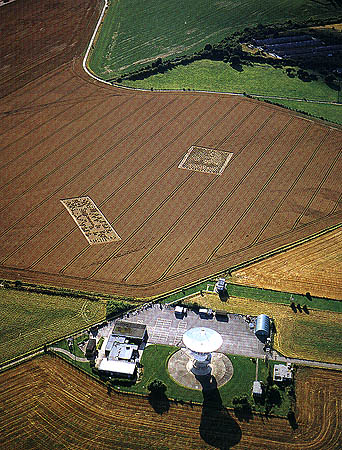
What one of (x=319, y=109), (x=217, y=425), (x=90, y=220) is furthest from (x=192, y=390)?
(x=319, y=109)

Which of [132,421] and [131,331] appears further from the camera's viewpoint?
[131,331]

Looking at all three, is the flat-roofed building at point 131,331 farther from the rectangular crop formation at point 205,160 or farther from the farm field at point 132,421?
the rectangular crop formation at point 205,160

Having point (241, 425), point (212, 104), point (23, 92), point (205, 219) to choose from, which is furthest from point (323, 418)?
point (23, 92)

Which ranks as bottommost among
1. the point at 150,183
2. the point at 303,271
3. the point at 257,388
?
the point at 303,271

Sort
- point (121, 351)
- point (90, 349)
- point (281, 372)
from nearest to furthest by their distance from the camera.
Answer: point (281, 372) → point (90, 349) → point (121, 351)

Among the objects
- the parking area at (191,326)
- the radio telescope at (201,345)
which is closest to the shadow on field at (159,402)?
the radio telescope at (201,345)

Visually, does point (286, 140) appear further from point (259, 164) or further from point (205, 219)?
point (205, 219)

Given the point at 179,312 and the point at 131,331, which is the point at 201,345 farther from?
the point at 179,312
